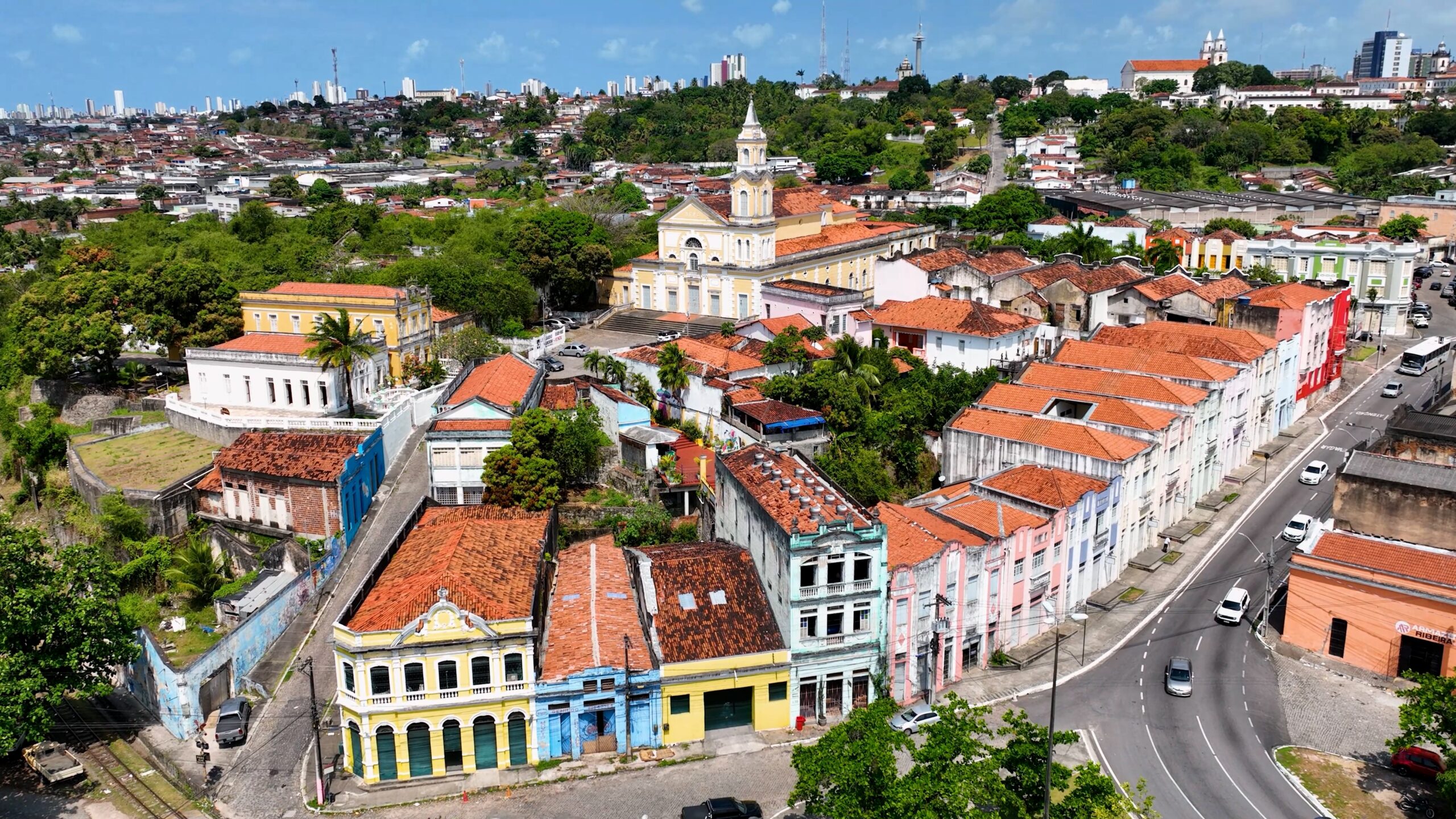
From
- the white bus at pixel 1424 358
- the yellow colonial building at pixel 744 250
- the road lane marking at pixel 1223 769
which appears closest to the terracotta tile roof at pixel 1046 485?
the road lane marking at pixel 1223 769

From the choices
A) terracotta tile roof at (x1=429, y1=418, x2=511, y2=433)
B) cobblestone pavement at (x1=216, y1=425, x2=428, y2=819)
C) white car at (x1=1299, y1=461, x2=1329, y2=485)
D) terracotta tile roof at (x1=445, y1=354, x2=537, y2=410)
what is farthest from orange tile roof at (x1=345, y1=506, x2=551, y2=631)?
white car at (x1=1299, y1=461, x2=1329, y2=485)

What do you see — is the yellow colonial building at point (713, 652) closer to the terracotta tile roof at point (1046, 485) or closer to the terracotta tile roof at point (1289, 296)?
the terracotta tile roof at point (1046, 485)

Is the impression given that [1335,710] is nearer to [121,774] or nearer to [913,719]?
[913,719]

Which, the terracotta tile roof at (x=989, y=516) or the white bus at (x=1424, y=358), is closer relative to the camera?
the terracotta tile roof at (x=989, y=516)

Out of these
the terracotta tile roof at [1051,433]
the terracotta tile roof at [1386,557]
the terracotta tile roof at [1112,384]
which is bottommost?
the terracotta tile roof at [1386,557]

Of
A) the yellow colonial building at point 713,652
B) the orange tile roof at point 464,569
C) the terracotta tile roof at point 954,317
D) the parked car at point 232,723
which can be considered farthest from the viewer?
the terracotta tile roof at point 954,317

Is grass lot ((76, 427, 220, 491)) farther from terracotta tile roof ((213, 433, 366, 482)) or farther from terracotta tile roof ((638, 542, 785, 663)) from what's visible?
terracotta tile roof ((638, 542, 785, 663))

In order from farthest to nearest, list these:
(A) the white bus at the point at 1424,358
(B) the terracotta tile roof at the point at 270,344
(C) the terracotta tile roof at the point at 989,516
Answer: (A) the white bus at the point at 1424,358, (B) the terracotta tile roof at the point at 270,344, (C) the terracotta tile roof at the point at 989,516
